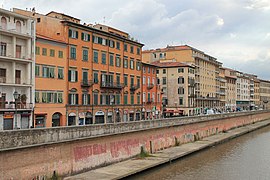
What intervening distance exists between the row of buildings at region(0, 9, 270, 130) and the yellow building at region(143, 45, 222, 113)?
1621cm

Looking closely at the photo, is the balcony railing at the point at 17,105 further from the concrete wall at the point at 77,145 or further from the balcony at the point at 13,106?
the concrete wall at the point at 77,145

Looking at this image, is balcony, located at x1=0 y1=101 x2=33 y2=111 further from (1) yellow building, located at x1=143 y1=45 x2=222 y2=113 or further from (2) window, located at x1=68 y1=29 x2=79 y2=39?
(1) yellow building, located at x1=143 y1=45 x2=222 y2=113

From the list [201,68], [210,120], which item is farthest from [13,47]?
[201,68]

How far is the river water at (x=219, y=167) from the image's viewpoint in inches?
1037

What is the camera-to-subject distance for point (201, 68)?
3531 inches

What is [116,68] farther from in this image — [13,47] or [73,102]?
[13,47]

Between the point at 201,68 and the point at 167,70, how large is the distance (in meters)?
12.6

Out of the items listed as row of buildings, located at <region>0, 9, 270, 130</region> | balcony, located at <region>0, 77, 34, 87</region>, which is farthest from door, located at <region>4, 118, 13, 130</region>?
balcony, located at <region>0, 77, 34, 87</region>

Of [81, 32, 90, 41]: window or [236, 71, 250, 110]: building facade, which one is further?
[236, 71, 250, 110]: building facade

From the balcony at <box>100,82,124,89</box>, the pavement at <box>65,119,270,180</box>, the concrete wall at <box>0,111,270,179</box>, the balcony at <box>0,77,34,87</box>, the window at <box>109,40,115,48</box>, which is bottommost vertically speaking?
the pavement at <box>65,119,270,180</box>

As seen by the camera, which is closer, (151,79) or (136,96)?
(136,96)

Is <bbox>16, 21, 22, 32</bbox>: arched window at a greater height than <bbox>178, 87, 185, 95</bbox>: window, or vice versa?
<bbox>16, 21, 22, 32</bbox>: arched window

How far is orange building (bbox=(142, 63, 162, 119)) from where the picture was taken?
60719 mm

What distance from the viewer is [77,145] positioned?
2331 centimetres
